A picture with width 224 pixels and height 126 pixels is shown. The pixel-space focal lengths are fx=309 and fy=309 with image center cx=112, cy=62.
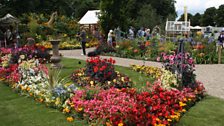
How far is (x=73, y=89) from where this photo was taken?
24.9 feet

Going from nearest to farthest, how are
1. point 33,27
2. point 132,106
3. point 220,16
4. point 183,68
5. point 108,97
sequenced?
point 132,106 → point 108,97 → point 183,68 → point 33,27 → point 220,16

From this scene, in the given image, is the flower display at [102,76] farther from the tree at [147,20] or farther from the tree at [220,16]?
the tree at [220,16]

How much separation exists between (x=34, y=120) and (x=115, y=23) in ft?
55.2

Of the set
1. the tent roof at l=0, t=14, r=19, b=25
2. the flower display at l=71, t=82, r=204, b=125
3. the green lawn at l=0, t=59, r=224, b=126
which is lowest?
the green lawn at l=0, t=59, r=224, b=126

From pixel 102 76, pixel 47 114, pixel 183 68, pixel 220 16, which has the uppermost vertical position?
pixel 220 16

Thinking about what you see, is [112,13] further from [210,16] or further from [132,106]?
[210,16]

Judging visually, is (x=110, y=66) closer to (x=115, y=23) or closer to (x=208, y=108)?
(x=208, y=108)

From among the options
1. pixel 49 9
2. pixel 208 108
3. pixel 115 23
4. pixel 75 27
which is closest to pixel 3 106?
pixel 208 108

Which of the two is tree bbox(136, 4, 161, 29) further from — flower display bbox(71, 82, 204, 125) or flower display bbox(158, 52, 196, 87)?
flower display bbox(71, 82, 204, 125)

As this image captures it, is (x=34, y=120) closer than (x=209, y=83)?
Yes

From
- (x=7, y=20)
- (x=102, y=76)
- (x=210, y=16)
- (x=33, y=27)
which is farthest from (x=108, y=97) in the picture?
(x=210, y=16)

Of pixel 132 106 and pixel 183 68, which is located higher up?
pixel 183 68

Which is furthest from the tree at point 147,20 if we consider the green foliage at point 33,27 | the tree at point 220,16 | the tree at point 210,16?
the tree at point 210,16

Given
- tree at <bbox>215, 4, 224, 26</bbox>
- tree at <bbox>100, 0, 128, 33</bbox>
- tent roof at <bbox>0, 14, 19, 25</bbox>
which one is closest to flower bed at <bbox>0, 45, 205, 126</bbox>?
tree at <bbox>100, 0, 128, 33</bbox>
